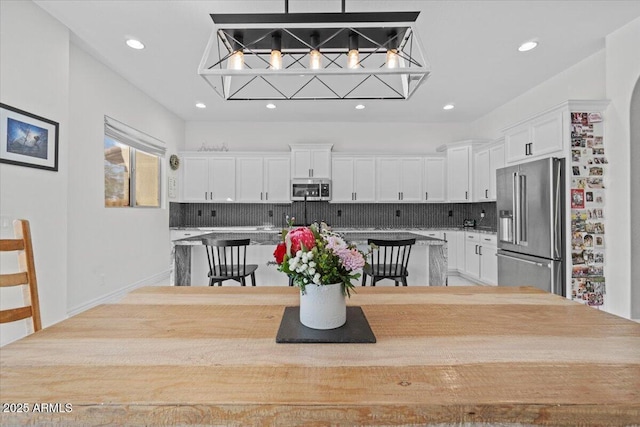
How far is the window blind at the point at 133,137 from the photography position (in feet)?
12.9

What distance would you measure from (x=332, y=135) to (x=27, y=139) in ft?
14.9

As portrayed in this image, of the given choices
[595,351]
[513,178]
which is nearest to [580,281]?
[513,178]

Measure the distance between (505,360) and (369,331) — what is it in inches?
14.4

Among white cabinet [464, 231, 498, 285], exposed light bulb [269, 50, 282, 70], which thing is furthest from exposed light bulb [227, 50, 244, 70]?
white cabinet [464, 231, 498, 285]

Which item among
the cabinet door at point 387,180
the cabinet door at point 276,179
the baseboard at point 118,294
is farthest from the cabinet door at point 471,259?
the baseboard at point 118,294

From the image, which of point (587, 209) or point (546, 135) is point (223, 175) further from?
point (587, 209)

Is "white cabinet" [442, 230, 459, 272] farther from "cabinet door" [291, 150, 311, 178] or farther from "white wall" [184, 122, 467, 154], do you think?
"cabinet door" [291, 150, 311, 178]

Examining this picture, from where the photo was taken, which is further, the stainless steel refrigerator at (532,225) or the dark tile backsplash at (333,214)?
the dark tile backsplash at (333,214)

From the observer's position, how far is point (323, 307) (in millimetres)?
1005

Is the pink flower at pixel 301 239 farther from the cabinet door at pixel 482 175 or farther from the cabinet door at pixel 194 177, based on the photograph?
the cabinet door at pixel 194 177

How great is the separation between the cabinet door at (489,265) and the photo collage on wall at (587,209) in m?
1.39

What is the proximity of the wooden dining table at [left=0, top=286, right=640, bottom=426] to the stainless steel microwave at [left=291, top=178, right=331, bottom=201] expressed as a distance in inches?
179

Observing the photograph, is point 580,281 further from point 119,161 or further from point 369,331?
point 119,161

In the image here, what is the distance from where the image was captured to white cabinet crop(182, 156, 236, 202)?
19.1 ft
